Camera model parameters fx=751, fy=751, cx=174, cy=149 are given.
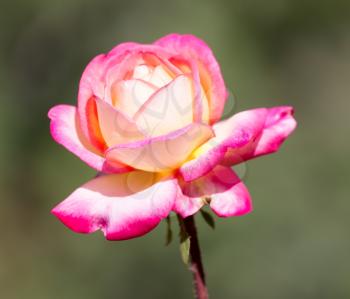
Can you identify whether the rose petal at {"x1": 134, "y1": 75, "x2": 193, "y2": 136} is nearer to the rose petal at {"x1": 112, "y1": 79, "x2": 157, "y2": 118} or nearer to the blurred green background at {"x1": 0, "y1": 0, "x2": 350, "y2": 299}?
the rose petal at {"x1": 112, "y1": 79, "x2": 157, "y2": 118}

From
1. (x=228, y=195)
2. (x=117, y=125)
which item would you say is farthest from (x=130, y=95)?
(x=228, y=195)

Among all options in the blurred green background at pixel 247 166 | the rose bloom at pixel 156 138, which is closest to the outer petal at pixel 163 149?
the rose bloom at pixel 156 138

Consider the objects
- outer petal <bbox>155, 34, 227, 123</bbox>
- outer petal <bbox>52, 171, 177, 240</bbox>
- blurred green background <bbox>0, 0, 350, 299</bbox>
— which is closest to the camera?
outer petal <bbox>52, 171, 177, 240</bbox>

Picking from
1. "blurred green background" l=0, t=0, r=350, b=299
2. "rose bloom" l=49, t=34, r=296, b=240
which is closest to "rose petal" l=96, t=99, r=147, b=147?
"rose bloom" l=49, t=34, r=296, b=240

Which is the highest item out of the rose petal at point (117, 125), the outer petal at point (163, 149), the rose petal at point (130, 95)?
the rose petal at point (130, 95)

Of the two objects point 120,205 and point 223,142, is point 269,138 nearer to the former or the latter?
point 223,142

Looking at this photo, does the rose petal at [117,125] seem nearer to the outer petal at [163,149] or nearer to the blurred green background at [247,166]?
the outer petal at [163,149]
